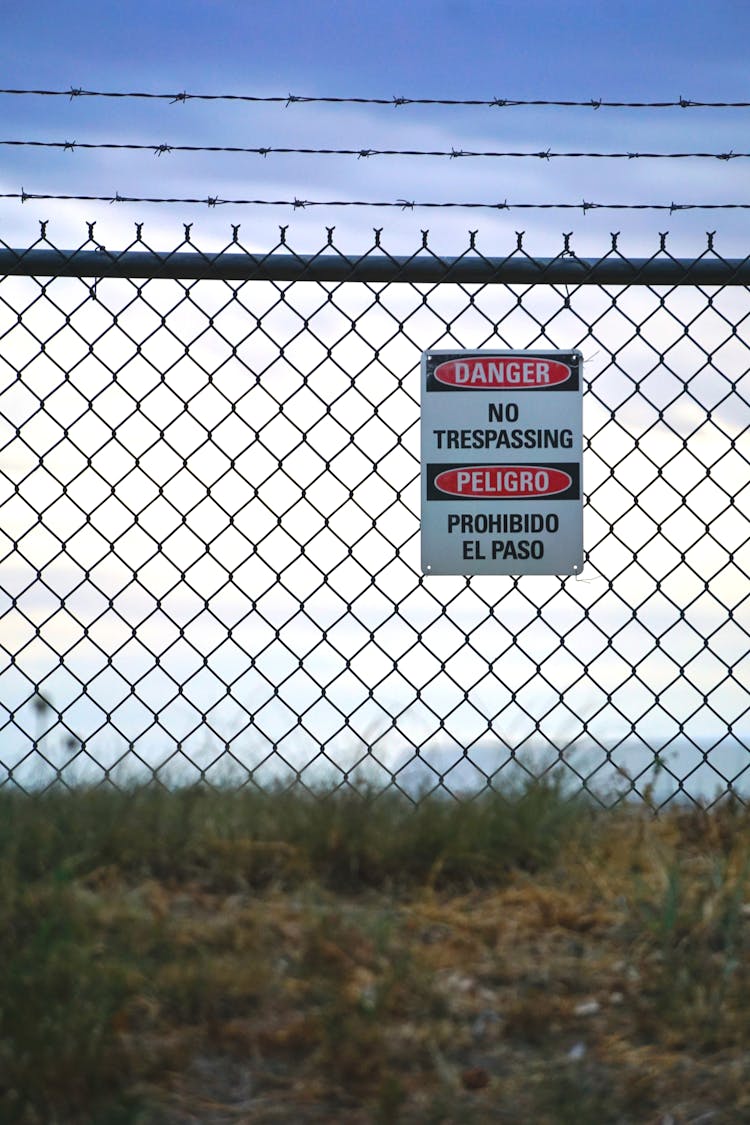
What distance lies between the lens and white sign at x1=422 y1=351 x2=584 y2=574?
13.1 ft

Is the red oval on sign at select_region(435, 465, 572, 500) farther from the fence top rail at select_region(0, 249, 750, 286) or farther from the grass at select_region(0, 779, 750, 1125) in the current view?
the grass at select_region(0, 779, 750, 1125)

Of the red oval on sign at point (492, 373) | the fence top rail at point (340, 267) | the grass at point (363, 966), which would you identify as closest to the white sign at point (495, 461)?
the red oval on sign at point (492, 373)

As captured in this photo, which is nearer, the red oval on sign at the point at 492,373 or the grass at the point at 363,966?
the grass at the point at 363,966

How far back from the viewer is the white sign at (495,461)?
157 inches

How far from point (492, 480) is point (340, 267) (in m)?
0.87

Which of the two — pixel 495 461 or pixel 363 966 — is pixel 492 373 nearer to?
pixel 495 461

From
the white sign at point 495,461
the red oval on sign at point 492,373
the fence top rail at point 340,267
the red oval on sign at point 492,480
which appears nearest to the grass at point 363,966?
the white sign at point 495,461

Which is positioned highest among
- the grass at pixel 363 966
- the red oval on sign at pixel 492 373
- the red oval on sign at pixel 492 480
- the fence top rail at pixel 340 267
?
the fence top rail at pixel 340 267

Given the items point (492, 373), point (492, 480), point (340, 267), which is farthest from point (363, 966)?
point (340, 267)

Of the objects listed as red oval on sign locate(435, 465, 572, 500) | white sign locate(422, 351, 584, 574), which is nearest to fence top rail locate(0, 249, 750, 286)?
white sign locate(422, 351, 584, 574)

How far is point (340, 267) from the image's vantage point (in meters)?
4.18

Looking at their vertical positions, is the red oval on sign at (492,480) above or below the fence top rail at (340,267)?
below

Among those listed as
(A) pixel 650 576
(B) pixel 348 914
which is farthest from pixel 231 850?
(A) pixel 650 576

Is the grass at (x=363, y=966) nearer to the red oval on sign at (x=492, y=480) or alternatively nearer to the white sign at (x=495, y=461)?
the white sign at (x=495, y=461)
